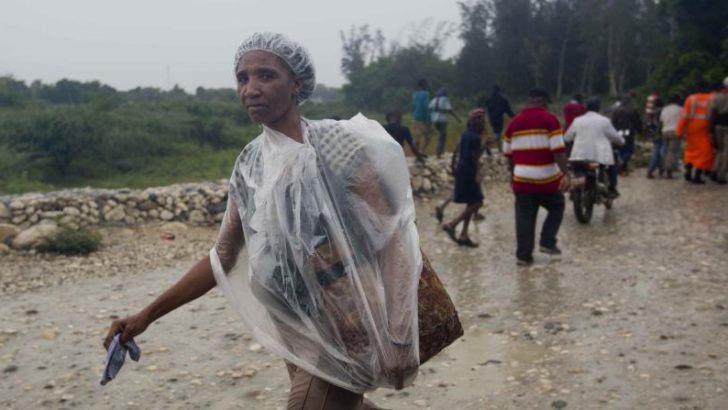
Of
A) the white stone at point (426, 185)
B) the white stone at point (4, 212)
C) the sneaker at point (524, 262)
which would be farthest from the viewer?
the white stone at point (426, 185)

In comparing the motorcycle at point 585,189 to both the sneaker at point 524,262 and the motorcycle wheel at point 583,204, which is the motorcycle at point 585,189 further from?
the sneaker at point 524,262

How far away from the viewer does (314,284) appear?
215 cm

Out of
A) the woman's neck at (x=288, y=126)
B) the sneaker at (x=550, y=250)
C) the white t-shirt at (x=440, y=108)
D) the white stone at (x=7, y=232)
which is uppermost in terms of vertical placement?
the woman's neck at (x=288, y=126)

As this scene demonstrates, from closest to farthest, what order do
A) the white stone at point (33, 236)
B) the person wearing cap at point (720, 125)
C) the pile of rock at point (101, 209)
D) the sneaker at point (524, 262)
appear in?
the sneaker at point (524, 262)
the white stone at point (33, 236)
the pile of rock at point (101, 209)
the person wearing cap at point (720, 125)

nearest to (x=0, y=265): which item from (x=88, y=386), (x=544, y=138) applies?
(x=88, y=386)

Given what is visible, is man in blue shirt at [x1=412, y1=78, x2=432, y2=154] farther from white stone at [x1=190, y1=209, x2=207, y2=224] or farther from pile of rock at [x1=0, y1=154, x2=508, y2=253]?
white stone at [x1=190, y1=209, x2=207, y2=224]

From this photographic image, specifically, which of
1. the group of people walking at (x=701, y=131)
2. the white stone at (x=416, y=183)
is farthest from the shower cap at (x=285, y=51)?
the group of people walking at (x=701, y=131)

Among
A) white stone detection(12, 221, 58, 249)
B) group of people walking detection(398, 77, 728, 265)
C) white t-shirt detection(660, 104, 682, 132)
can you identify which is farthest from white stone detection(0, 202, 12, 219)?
white t-shirt detection(660, 104, 682, 132)

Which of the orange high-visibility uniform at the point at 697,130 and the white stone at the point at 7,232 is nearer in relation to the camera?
the white stone at the point at 7,232

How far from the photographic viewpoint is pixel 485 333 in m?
5.09

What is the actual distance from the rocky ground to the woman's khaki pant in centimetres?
176

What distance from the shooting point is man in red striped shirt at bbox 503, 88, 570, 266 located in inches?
259

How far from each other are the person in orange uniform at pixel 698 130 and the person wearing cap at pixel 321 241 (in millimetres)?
10851

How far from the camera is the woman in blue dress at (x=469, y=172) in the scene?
7934 millimetres
